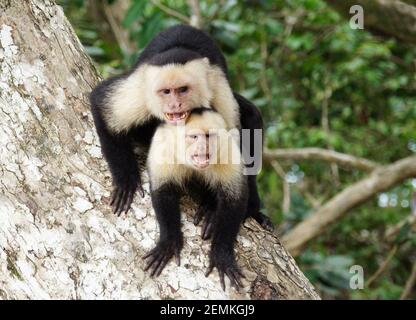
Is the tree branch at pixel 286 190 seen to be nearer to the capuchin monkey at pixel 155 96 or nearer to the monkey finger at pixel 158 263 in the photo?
the capuchin monkey at pixel 155 96

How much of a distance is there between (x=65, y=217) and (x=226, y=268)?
1.94 feet

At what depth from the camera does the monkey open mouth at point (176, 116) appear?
247cm

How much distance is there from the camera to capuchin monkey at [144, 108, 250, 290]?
2223mm

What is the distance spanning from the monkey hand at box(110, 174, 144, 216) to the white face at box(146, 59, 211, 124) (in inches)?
14.4

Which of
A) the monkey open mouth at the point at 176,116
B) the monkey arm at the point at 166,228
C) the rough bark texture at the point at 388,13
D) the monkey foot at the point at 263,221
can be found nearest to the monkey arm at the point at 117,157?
the monkey arm at the point at 166,228

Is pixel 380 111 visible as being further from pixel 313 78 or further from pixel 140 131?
pixel 140 131

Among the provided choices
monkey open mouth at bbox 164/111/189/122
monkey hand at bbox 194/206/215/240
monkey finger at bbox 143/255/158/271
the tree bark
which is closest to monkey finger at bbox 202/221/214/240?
monkey hand at bbox 194/206/215/240

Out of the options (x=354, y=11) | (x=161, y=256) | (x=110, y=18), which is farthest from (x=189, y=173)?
(x=110, y=18)

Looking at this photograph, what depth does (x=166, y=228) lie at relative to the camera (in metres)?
2.15

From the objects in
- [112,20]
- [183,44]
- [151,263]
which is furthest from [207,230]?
[112,20]

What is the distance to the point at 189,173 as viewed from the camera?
2488mm

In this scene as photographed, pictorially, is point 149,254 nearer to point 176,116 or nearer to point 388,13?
point 176,116
